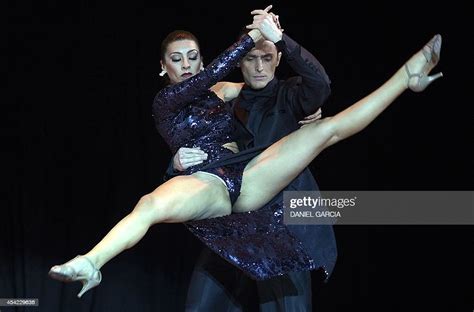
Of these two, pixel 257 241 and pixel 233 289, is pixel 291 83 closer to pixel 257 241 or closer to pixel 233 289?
pixel 257 241

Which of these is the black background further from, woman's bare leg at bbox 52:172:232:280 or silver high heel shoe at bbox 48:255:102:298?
silver high heel shoe at bbox 48:255:102:298

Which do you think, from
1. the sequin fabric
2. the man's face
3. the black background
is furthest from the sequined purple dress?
the black background

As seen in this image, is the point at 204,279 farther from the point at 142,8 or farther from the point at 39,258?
the point at 142,8

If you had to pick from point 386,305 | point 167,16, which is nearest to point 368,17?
point 167,16

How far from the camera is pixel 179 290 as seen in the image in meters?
4.61

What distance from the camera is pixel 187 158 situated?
3400 millimetres

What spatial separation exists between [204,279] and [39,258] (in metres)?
1.22

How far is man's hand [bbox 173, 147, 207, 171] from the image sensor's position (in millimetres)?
3396

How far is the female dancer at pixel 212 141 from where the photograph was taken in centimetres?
299

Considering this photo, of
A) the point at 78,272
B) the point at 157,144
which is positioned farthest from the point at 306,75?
the point at 157,144

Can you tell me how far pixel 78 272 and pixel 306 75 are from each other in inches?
41.6

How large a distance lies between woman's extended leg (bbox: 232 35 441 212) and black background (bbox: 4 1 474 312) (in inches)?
48.1

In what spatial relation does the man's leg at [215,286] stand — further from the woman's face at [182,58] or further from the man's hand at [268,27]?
the man's hand at [268,27]

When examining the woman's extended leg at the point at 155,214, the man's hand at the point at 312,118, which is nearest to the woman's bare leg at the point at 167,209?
the woman's extended leg at the point at 155,214
